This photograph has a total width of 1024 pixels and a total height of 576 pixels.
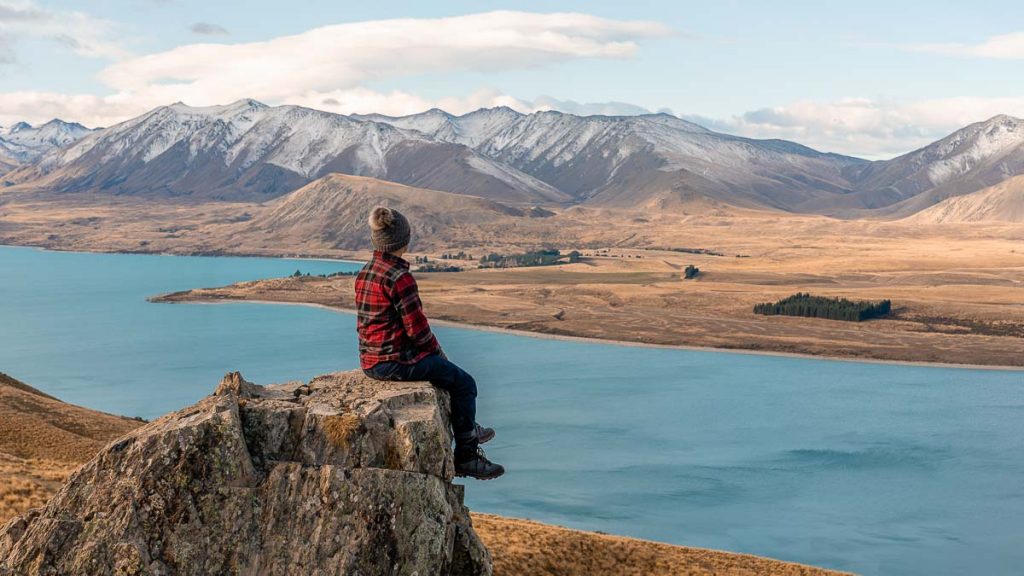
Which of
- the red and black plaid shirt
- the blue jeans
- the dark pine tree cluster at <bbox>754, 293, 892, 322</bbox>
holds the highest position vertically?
the red and black plaid shirt

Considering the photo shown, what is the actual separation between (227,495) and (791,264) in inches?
6864

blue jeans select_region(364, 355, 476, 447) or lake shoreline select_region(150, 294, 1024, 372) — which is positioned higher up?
blue jeans select_region(364, 355, 476, 447)

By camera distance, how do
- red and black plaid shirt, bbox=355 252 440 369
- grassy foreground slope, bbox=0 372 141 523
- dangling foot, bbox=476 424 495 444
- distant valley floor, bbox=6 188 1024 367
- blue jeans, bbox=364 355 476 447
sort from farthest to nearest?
distant valley floor, bbox=6 188 1024 367 < grassy foreground slope, bbox=0 372 141 523 < dangling foot, bbox=476 424 495 444 < blue jeans, bbox=364 355 476 447 < red and black plaid shirt, bbox=355 252 440 369

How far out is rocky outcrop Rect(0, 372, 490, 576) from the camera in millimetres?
9172

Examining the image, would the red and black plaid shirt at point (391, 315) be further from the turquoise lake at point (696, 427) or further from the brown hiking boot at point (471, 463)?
the turquoise lake at point (696, 427)

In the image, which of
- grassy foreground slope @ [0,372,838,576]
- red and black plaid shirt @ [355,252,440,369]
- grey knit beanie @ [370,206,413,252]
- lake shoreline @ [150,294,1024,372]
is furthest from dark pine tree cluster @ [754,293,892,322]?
red and black plaid shirt @ [355,252,440,369]

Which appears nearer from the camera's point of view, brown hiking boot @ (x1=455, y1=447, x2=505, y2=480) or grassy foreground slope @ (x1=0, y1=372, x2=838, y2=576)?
brown hiking boot @ (x1=455, y1=447, x2=505, y2=480)

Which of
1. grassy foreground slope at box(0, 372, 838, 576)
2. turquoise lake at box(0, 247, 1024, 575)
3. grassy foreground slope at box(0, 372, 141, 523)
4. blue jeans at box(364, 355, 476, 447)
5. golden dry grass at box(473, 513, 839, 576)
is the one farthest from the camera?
turquoise lake at box(0, 247, 1024, 575)

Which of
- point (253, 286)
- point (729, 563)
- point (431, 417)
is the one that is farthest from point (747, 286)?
point (431, 417)

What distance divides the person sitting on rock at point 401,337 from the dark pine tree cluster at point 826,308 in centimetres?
11395

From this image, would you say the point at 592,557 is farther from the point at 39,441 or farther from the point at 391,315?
the point at 39,441

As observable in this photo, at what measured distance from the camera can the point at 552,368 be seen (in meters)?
93.0

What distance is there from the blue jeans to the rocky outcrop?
1.93 ft

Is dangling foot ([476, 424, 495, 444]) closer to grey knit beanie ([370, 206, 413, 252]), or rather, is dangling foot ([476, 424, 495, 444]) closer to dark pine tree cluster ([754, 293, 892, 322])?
grey knit beanie ([370, 206, 413, 252])
